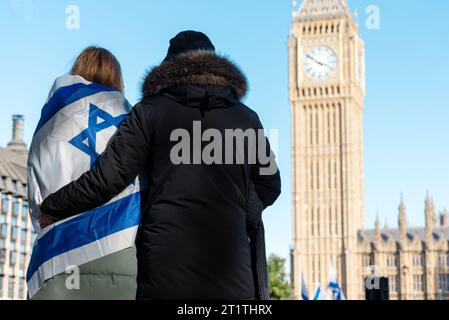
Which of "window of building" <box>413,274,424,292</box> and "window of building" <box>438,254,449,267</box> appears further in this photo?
"window of building" <box>438,254,449,267</box>

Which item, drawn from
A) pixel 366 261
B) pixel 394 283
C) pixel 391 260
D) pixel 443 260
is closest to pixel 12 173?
pixel 366 261

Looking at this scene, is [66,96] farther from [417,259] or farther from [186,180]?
[417,259]

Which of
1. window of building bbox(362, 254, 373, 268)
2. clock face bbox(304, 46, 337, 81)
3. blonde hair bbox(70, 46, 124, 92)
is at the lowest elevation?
blonde hair bbox(70, 46, 124, 92)

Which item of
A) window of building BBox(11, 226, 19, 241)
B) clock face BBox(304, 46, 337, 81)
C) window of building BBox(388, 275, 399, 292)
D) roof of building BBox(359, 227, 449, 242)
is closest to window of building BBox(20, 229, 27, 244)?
window of building BBox(11, 226, 19, 241)

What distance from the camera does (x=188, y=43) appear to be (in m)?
4.74

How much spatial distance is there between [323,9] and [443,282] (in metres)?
25.2

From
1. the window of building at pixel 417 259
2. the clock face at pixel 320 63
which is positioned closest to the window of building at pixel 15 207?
the clock face at pixel 320 63

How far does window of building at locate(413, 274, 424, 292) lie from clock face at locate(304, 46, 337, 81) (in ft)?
60.8

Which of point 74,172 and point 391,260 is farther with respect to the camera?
point 391,260

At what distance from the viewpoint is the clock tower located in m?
79.4

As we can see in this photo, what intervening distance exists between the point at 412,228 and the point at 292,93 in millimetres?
16751

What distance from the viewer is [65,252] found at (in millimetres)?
4594

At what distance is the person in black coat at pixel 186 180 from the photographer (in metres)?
4.20

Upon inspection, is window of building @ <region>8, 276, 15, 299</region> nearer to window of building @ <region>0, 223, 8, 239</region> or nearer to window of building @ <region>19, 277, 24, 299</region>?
window of building @ <region>19, 277, 24, 299</region>
